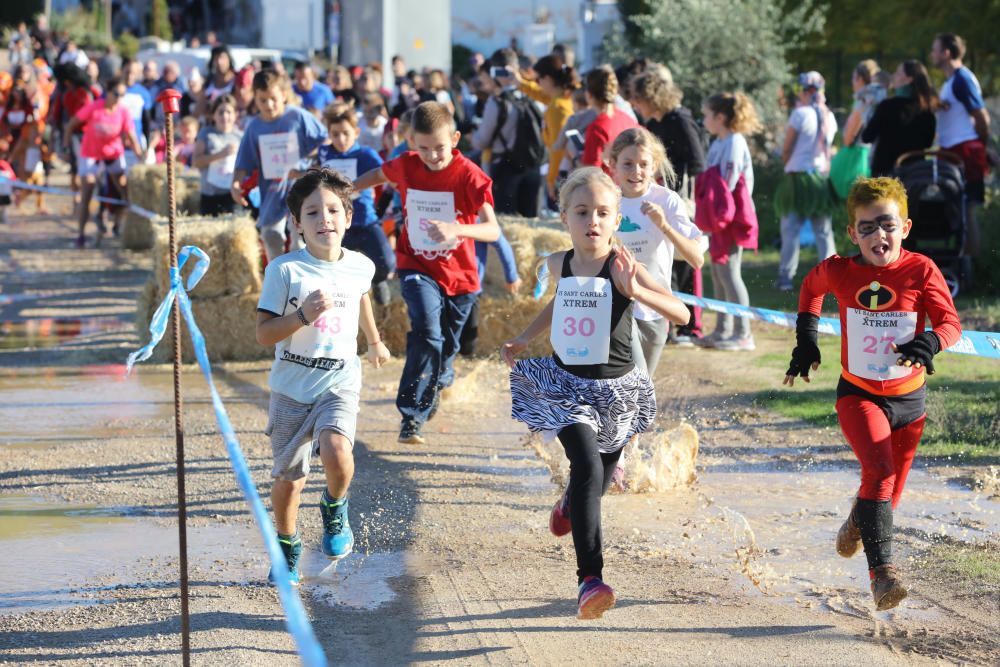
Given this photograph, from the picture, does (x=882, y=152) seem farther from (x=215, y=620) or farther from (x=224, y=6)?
(x=224, y=6)

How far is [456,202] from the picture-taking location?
7484 mm

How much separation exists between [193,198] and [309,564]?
10.1m

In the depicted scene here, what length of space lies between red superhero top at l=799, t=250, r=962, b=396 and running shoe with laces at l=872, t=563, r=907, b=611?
0.65m

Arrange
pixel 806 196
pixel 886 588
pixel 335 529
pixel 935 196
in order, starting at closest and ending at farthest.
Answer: pixel 886 588, pixel 335 529, pixel 935 196, pixel 806 196

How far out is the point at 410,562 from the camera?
5.53 metres

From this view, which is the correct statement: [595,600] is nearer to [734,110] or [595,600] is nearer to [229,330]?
[734,110]

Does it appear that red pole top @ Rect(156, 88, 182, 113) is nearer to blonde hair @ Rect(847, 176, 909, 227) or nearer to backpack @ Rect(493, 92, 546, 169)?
blonde hair @ Rect(847, 176, 909, 227)

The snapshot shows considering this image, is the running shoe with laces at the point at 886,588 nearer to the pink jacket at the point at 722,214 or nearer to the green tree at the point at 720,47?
the pink jacket at the point at 722,214

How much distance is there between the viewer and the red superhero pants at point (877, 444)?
16.0ft

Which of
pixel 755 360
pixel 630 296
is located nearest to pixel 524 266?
pixel 755 360

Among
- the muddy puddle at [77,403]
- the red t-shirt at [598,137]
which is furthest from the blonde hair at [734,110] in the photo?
the muddy puddle at [77,403]

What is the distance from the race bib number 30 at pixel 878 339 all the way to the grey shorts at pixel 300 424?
72.3 inches

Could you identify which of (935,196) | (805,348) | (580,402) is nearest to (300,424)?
(580,402)

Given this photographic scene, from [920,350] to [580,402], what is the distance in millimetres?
1209
